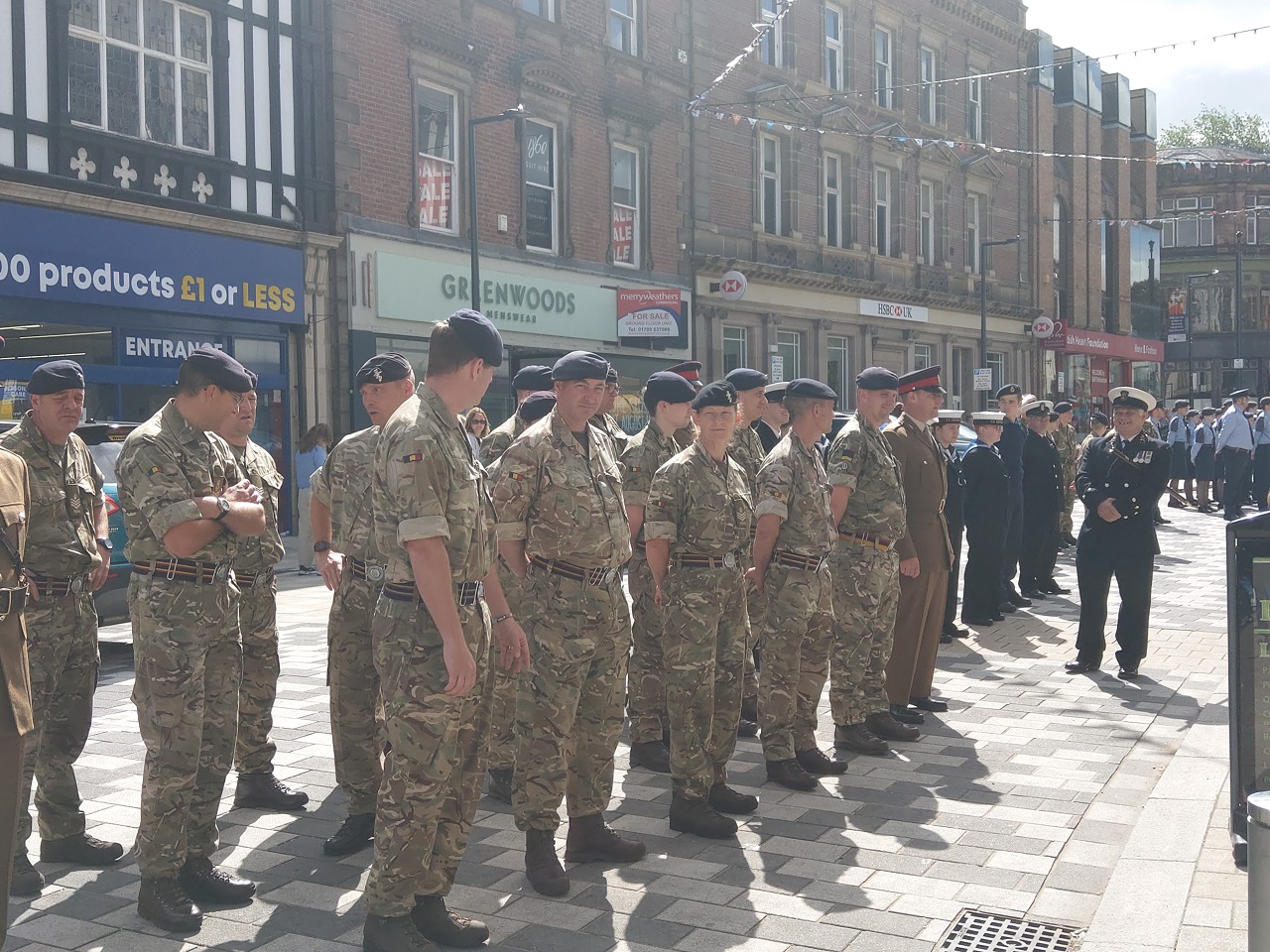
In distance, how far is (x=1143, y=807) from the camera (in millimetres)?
5766

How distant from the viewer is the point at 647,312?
24484 mm

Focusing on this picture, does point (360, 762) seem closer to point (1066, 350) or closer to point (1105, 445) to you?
point (1105, 445)

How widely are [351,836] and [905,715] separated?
3.61m

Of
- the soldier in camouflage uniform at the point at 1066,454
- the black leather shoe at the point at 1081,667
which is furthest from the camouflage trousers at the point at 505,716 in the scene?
the soldier in camouflage uniform at the point at 1066,454

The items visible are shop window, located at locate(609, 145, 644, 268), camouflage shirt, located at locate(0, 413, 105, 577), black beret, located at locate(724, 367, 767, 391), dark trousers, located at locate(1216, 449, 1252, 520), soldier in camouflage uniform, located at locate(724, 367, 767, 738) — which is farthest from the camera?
shop window, located at locate(609, 145, 644, 268)

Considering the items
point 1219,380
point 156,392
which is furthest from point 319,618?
point 1219,380

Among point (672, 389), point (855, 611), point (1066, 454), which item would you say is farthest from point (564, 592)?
point (1066, 454)

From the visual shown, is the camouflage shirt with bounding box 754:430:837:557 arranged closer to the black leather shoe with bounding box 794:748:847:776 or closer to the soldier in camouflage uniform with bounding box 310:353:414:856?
the black leather shoe with bounding box 794:748:847:776

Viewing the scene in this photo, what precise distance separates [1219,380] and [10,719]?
222ft

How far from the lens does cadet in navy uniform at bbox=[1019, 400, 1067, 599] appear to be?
13.0 metres

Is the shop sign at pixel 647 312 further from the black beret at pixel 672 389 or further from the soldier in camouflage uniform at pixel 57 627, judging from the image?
the soldier in camouflage uniform at pixel 57 627

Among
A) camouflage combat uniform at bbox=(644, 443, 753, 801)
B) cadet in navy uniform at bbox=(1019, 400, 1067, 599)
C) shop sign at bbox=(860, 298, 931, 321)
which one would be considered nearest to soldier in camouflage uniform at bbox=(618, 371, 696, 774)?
camouflage combat uniform at bbox=(644, 443, 753, 801)

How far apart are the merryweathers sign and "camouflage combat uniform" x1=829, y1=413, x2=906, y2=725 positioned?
36.2 m

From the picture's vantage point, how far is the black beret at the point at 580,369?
5.09 m
